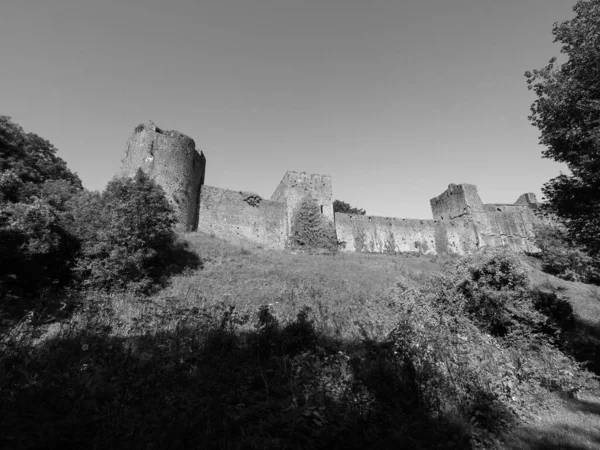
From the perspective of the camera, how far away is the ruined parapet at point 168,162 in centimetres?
1950

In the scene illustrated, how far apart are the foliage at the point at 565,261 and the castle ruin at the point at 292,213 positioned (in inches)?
189

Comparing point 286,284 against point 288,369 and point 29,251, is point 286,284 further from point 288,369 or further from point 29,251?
point 29,251

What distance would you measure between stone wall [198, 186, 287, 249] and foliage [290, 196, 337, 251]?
4.81 ft

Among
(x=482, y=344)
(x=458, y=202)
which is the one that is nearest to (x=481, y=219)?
(x=458, y=202)

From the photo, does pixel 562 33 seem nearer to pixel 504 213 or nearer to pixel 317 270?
pixel 317 270

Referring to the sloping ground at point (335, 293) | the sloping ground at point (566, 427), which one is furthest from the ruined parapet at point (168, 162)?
the sloping ground at point (566, 427)

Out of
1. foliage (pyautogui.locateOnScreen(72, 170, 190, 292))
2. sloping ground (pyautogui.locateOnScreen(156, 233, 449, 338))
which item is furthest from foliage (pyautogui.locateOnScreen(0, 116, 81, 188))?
sloping ground (pyautogui.locateOnScreen(156, 233, 449, 338))

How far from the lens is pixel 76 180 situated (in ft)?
92.1

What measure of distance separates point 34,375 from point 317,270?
1243cm

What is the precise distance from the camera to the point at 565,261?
24625 mm

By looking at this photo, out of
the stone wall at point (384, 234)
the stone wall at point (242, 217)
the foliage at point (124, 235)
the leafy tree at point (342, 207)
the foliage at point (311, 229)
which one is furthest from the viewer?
the leafy tree at point (342, 207)

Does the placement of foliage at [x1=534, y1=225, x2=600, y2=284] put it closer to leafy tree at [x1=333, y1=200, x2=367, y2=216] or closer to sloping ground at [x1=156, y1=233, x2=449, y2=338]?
sloping ground at [x1=156, y1=233, x2=449, y2=338]

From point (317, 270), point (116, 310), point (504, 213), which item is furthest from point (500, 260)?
point (504, 213)

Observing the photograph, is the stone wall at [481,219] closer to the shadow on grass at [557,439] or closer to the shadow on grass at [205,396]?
the shadow on grass at [557,439]
